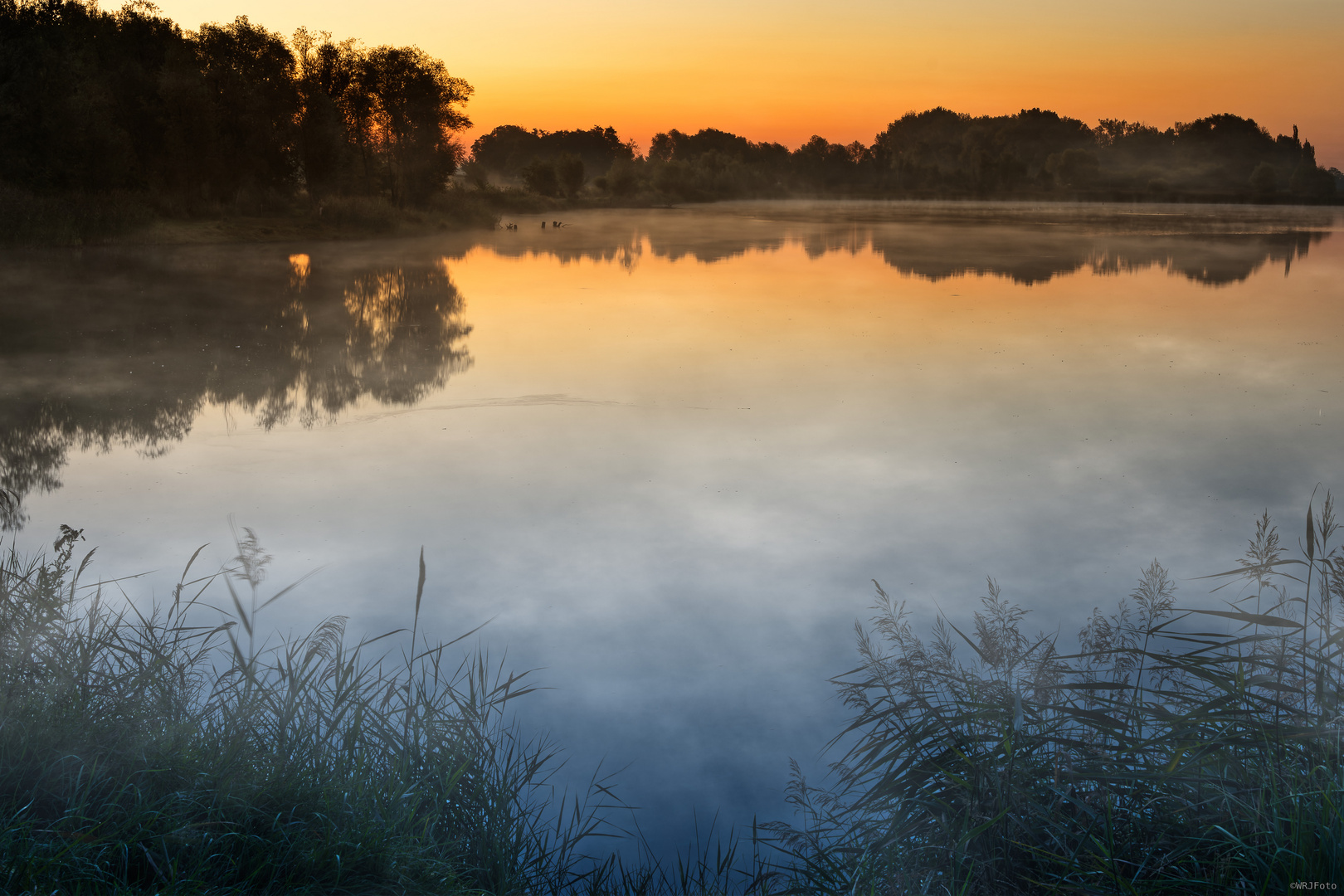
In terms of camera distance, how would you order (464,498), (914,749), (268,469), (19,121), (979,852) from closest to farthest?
(979,852) < (914,749) < (464,498) < (268,469) < (19,121)

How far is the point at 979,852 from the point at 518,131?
664ft

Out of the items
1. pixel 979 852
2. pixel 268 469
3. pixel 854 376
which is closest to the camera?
pixel 979 852

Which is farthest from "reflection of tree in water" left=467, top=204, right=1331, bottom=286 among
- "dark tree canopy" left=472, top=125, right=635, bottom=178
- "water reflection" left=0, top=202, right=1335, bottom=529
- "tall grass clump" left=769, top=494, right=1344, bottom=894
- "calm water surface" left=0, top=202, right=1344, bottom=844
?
"dark tree canopy" left=472, top=125, right=635, bottom=178

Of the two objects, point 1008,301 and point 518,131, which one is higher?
point 518,131

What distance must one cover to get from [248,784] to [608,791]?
142cm

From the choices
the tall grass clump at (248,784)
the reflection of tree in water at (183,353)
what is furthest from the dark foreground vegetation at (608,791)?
the reflection of tree in water at (183,353)

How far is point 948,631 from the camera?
5.43m

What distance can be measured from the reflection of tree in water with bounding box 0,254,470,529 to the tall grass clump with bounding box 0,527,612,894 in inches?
150

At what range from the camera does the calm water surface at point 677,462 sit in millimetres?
5320

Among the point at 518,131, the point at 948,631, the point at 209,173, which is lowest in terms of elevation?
the point at 948,631

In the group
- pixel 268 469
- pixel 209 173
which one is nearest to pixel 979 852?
pixel 268 469

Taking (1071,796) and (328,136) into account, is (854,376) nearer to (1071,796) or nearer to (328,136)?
(1071,796)

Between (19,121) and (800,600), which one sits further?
(19,121)

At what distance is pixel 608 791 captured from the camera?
164 inches
